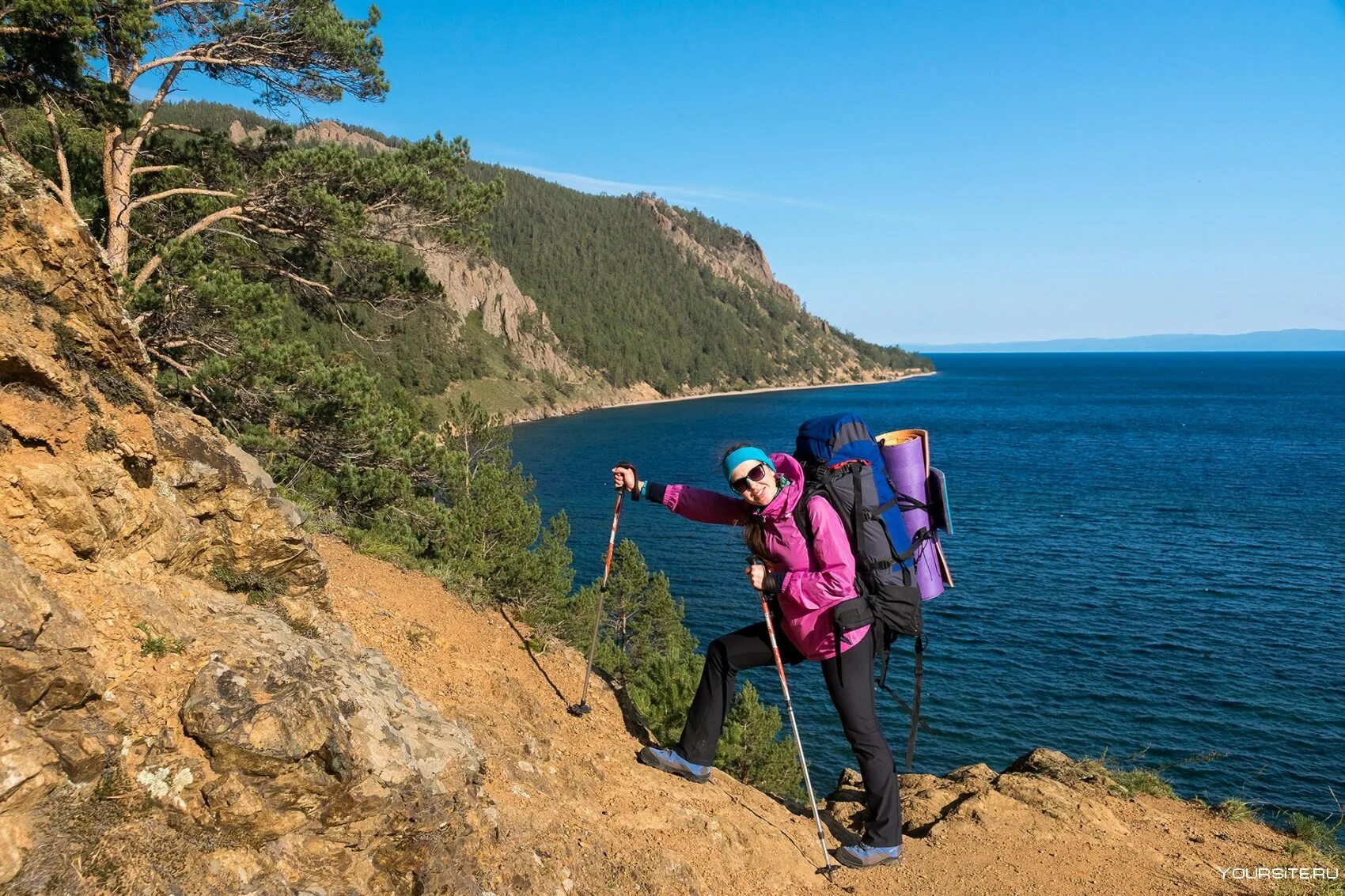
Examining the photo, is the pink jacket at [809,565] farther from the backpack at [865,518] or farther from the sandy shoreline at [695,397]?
the sandy shoreline at [695,397]

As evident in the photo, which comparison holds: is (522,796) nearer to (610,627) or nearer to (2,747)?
(2,747)

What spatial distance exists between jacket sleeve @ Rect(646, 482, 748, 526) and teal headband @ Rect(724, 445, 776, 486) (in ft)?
1.17

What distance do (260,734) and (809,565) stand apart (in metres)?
3.46

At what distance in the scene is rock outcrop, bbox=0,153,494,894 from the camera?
3.58 metres

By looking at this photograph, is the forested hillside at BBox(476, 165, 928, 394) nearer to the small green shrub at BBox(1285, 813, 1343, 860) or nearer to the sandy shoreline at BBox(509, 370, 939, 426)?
the sandy shoreline at BBox(509, 370, 939, 426)

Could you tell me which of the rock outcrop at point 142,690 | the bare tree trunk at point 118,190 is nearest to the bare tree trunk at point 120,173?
the bare tree trunk at point 118,190

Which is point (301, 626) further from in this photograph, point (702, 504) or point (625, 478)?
point (702, 504)

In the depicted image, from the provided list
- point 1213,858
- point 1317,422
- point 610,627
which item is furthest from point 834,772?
point 1317,422

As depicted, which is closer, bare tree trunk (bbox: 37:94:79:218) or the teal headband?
the teal headband

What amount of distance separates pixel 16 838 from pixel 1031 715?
24.5m

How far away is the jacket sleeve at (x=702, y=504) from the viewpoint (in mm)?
5859

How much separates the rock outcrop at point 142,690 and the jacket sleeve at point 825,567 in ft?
8.16

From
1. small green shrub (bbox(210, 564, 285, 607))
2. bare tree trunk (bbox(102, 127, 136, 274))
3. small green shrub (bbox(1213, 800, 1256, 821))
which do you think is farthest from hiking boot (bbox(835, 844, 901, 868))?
bare tree trunk (bbox(102, 127, 136, 274))

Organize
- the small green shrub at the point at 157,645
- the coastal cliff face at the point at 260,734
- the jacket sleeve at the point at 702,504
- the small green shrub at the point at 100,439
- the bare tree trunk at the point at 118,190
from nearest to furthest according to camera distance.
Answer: the coastal cliff face at the point at 260,734
the small green shrub at the point at 157,645
the small green shrub at the point at 100,439
the jacket sleeve at the point at 702,504
the bare tree trunk at the point at 118,190
